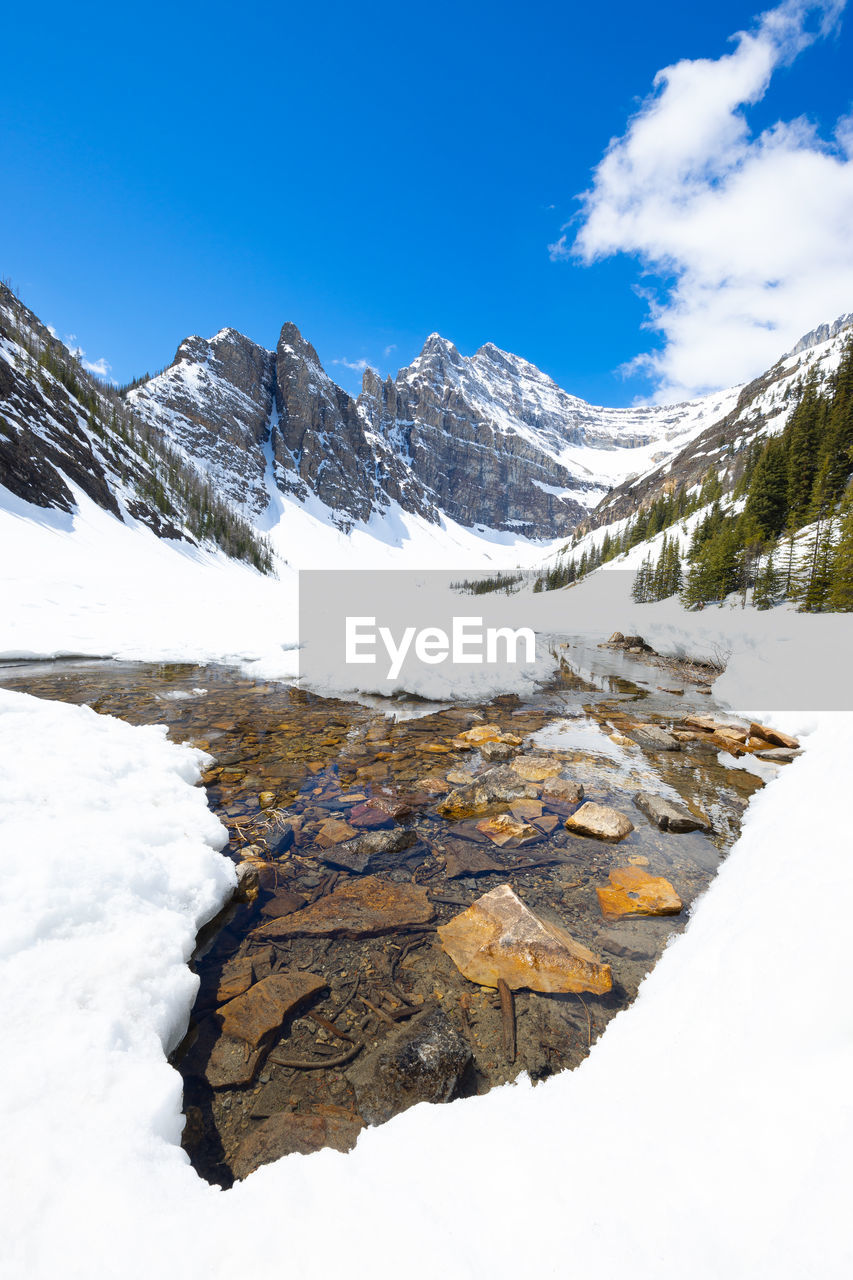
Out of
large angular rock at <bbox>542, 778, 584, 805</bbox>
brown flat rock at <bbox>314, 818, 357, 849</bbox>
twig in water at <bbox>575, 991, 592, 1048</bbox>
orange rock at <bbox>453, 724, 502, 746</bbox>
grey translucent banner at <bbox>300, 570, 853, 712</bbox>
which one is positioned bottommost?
twig in water at <bbox>575, 991, 592, 1048</bbox>

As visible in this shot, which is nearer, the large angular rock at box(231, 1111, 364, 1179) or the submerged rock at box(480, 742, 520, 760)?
the large angular rock at box(231, 1111, 364, 1179)

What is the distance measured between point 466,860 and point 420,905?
0.97 meters

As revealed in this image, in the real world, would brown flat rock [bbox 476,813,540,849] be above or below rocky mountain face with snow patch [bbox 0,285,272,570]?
below

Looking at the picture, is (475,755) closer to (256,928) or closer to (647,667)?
Answer: (256,928)

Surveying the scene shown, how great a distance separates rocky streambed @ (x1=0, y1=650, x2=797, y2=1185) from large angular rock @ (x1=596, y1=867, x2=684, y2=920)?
0.02m

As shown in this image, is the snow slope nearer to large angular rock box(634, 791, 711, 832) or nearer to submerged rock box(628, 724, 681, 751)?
large angular rock box(634, 791, 711, 832)

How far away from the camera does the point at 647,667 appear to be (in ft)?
73.6

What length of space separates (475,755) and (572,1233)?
723 cm

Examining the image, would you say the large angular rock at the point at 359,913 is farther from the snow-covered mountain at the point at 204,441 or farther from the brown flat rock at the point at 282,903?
the snow-covered mountain at the point at 204,441

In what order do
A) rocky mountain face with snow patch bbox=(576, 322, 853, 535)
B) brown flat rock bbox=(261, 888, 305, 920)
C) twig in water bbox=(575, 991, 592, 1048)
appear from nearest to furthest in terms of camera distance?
twig in water bbox=(575, 991, 592, 1048), brown flat rock bbox=(261, 888, 305, 920), rocky mountain face with snow patch bbox=(576, 322, 853, 535)

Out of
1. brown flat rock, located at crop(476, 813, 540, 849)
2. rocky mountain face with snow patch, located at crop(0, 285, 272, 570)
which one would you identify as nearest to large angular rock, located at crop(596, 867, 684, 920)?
brown flat rock, located at crop(476, 813, 540, 849)

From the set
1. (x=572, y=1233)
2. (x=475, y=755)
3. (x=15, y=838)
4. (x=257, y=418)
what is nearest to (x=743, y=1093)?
(x=572, y=1233)

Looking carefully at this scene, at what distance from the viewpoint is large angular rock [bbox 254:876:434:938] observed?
4.27 metres

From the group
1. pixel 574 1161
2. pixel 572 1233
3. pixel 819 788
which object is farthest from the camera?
pixel 819 788
